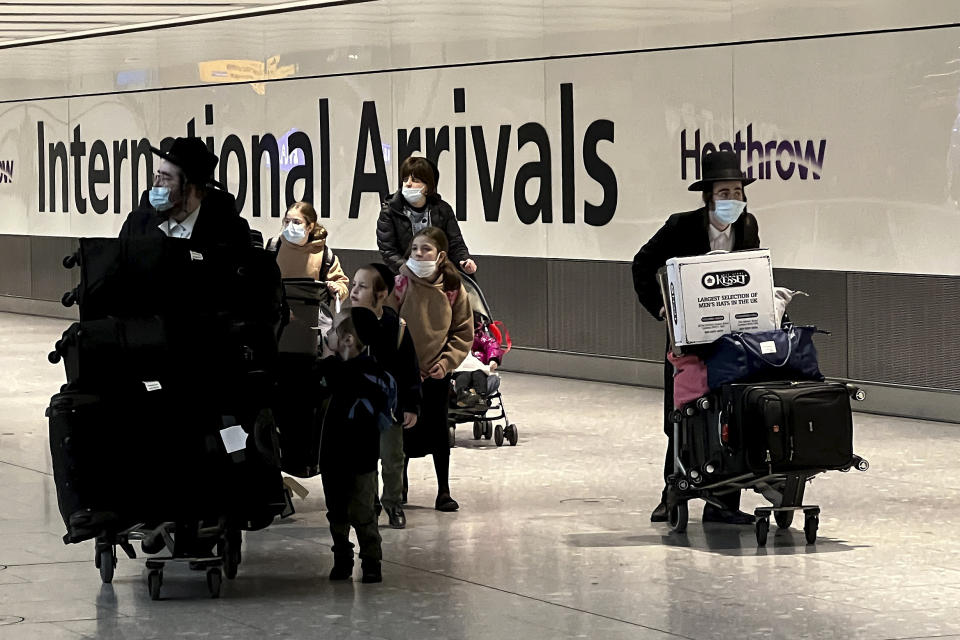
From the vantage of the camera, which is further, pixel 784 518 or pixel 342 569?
pixel 784 518

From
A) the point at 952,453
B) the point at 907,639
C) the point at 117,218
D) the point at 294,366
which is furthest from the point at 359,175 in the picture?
the point at 907,639

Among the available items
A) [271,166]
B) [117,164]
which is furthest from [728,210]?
[117,164]

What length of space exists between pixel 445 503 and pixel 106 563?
2.36m

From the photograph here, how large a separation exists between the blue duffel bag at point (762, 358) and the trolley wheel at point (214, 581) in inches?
99.7

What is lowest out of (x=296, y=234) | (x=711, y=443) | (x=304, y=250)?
(x=711, y=443)

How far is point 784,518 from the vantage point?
899cm

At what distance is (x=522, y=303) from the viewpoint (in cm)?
1778

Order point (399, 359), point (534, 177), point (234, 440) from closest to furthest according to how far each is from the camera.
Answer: point (234, 440), point (399, 359), point (534, 177)

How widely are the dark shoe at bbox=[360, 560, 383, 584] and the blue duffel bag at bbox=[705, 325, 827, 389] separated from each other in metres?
1.89

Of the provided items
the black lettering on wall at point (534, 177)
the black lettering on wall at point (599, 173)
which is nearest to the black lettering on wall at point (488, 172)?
the black lettering on wall at point (534, 177)

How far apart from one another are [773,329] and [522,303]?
8.79 m

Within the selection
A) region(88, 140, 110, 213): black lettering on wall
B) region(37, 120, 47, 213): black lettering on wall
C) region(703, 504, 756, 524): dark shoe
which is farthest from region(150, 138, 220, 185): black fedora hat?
region(37, 120, 47, 213): black lettering on wall

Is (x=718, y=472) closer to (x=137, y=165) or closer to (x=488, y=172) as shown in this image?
(x=488, y=172)

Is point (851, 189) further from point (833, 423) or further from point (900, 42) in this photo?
point (833, 423)
